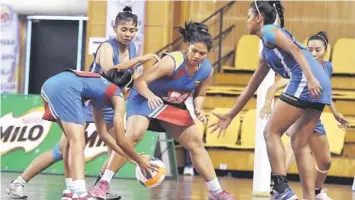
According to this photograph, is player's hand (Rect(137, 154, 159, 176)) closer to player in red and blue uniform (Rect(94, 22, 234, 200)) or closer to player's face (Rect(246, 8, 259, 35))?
player in red and blue uniform (Rect(94, 22, 234, 200))

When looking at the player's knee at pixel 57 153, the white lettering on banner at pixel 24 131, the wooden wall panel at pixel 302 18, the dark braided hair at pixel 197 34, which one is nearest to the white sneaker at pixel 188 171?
the white lettering on banner at pixel 24 131

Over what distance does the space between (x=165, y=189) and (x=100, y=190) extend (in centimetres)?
225

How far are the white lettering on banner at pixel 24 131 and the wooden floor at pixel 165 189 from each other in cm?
64

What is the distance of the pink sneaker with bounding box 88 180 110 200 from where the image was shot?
7.55 metres

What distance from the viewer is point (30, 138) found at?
1257 cm

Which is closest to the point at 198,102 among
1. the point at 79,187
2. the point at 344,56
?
the point at 79,187

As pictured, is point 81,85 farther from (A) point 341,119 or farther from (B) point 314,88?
(A) point 341,119

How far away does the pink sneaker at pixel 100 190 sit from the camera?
7.55m

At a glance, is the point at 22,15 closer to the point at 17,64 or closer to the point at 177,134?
the point at 17,64

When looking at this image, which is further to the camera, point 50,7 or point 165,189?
point 50,7

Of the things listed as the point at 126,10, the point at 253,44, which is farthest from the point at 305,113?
the point at 253,44

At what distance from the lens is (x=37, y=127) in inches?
496

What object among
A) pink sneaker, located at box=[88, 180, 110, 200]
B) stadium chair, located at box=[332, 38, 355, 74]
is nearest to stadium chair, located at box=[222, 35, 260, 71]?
stadium chair, located at box=[332, 38, 355, 74]

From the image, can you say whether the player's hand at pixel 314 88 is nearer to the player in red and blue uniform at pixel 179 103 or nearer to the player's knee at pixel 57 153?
the player in red and blue uniform at pixel 179 103
